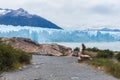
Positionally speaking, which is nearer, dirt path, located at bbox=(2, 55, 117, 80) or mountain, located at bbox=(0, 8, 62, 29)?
dirt path, located at bbox=(2, 55, 117, 80)

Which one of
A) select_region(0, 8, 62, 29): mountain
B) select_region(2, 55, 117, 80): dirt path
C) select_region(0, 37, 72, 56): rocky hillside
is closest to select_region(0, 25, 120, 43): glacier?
select_region(0, 37, 72, 56): rocky hillside

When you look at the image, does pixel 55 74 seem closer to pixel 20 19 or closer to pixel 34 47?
pixel 34 47

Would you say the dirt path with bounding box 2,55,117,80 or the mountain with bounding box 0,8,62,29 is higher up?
the mountain with bounding box 0,8,62,29

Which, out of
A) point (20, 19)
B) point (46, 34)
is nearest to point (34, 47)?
point (46, 34)

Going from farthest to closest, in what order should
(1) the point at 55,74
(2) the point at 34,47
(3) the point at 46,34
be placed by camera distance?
1. (3) the point at 46,34
2. (2) the point at 34,47
3. (1) the point at 55,74

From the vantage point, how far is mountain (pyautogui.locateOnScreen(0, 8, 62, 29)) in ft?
495

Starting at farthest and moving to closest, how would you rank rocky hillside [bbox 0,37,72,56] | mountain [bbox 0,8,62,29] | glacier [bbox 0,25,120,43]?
mountain [bbox 0,8,62,29]
glacier [bbox 0,25,120,43]
rocky hillside [bbox 0,37,72,56]

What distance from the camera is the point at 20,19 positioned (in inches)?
6083

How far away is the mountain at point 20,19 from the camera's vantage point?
150750 millimetres

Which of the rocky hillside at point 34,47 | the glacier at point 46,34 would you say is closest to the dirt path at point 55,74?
the rocky hillside at point 34,47

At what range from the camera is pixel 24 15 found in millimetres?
158125

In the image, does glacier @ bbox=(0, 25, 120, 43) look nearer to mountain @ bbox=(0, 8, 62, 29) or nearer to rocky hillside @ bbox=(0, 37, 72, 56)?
rocky hillside @ bbox=(0, 37, 72, 56)

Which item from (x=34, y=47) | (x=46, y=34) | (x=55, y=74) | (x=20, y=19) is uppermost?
(x=20, y=19)

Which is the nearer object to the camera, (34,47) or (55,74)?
(55,74)
